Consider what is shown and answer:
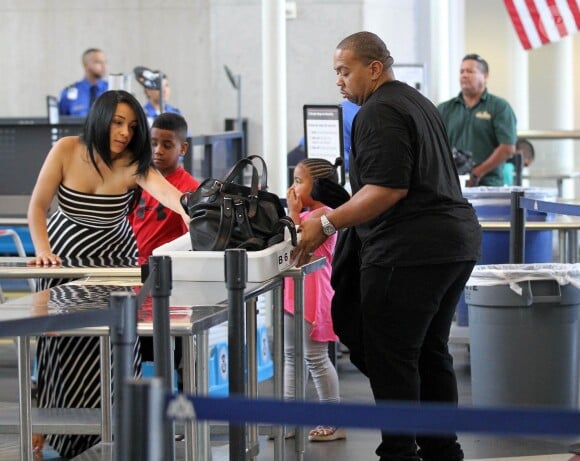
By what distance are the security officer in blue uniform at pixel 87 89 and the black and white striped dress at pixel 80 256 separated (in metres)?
7.18

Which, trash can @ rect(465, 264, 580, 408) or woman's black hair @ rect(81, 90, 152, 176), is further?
trash can @ rect(465, 264, 580, 408)

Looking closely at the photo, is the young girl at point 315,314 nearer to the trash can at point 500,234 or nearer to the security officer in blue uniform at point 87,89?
the trash can at point 500,234

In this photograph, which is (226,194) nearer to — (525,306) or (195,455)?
(195,455)

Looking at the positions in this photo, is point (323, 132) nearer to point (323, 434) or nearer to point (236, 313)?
point (323, 434)

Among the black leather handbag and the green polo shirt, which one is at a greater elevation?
the green polo shirt

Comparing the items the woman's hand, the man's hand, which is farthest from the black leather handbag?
the woman's hand

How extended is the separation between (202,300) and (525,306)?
255cm

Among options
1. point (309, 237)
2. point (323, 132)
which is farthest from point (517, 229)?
point (309, 237)

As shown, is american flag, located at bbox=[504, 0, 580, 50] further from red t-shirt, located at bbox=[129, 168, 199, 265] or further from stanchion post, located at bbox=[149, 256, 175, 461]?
stanchion post, located at bbox=[149, 256, 175, 461]

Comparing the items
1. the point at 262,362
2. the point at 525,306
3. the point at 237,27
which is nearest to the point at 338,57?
the point at 525,306

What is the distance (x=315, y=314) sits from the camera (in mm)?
5891

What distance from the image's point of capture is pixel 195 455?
407 cm

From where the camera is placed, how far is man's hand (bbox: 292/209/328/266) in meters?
4.42

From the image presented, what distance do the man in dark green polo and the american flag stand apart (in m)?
2.21
